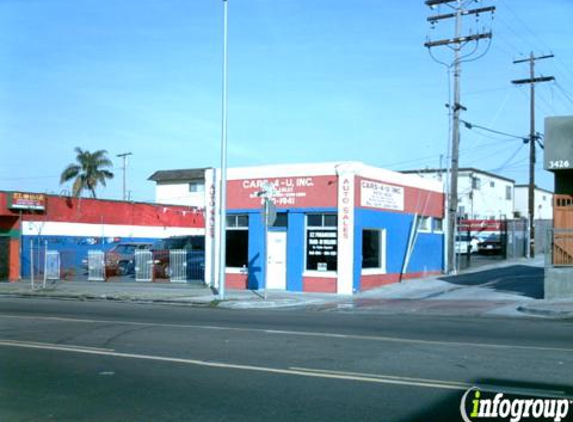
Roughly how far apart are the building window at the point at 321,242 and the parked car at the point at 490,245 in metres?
23.5

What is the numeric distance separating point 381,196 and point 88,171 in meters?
38.7

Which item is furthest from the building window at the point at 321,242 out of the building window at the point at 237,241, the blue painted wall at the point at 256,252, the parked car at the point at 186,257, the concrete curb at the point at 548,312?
the concrete curb at the point at 548,312

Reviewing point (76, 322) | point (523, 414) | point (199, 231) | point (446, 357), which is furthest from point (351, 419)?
point (199, 231)

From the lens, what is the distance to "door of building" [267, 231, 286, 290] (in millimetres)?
25469

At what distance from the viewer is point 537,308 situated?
17.2 meters

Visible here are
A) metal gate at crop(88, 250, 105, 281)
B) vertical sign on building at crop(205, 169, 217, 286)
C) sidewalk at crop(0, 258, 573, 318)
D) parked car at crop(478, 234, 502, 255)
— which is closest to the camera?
sidewalk at crop(0, 258, 573, 318)

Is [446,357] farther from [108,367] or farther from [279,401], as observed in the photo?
[108,367]

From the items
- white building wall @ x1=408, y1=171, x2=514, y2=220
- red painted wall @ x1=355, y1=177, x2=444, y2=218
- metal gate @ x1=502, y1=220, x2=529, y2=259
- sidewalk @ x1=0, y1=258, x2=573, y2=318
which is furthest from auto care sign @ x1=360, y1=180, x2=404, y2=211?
white building wall @ x1=408, y1=171, x2=514, y2=220

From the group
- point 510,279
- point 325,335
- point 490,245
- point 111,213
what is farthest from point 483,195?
point 325,335

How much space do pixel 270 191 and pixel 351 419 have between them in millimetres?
19772

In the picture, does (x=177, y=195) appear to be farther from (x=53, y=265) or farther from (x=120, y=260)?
(x=53, y=265)

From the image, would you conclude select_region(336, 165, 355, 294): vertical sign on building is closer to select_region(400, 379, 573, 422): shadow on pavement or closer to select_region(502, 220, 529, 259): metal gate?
select_region(400, 379, 573, 422): shadow on pavement

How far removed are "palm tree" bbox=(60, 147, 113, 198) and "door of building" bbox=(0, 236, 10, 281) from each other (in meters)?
21.8

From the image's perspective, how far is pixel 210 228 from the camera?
27.5 meters
